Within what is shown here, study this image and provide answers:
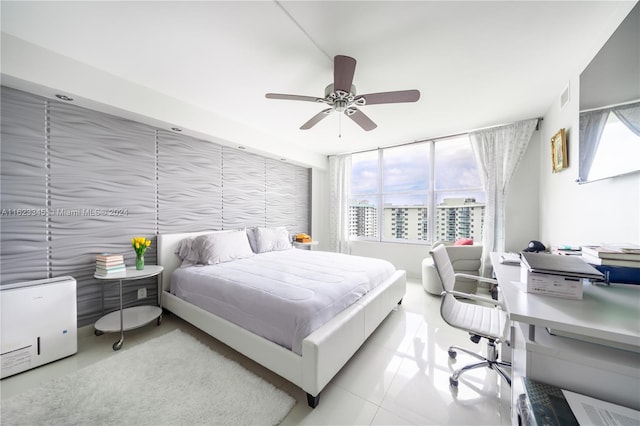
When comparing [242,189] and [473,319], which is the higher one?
[242,189]

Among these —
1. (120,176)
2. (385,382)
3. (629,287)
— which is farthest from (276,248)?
(629,287)

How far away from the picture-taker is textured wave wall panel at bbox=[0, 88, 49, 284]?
1.89m

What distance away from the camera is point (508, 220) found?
11.3 ft

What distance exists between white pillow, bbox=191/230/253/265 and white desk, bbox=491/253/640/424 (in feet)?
9.28

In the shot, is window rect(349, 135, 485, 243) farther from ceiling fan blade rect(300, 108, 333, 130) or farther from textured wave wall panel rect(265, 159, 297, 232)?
ceiling fan blade rect(300, 108, 333, 130)

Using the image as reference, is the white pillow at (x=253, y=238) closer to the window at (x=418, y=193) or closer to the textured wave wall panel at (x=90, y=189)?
the textured wave wall panel at (x=90, y=189)

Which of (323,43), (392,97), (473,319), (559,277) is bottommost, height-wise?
(473,319)

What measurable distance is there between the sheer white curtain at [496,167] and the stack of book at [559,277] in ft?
8.58

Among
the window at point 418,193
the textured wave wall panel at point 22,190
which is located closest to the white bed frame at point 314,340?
the textured wave wall panel at point 22,190

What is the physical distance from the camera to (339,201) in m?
5.18

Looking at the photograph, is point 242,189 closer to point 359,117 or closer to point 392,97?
point 359,117

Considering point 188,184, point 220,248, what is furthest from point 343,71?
point 188,184

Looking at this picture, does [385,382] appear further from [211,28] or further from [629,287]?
[211,28]

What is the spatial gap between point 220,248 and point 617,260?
3307mm
